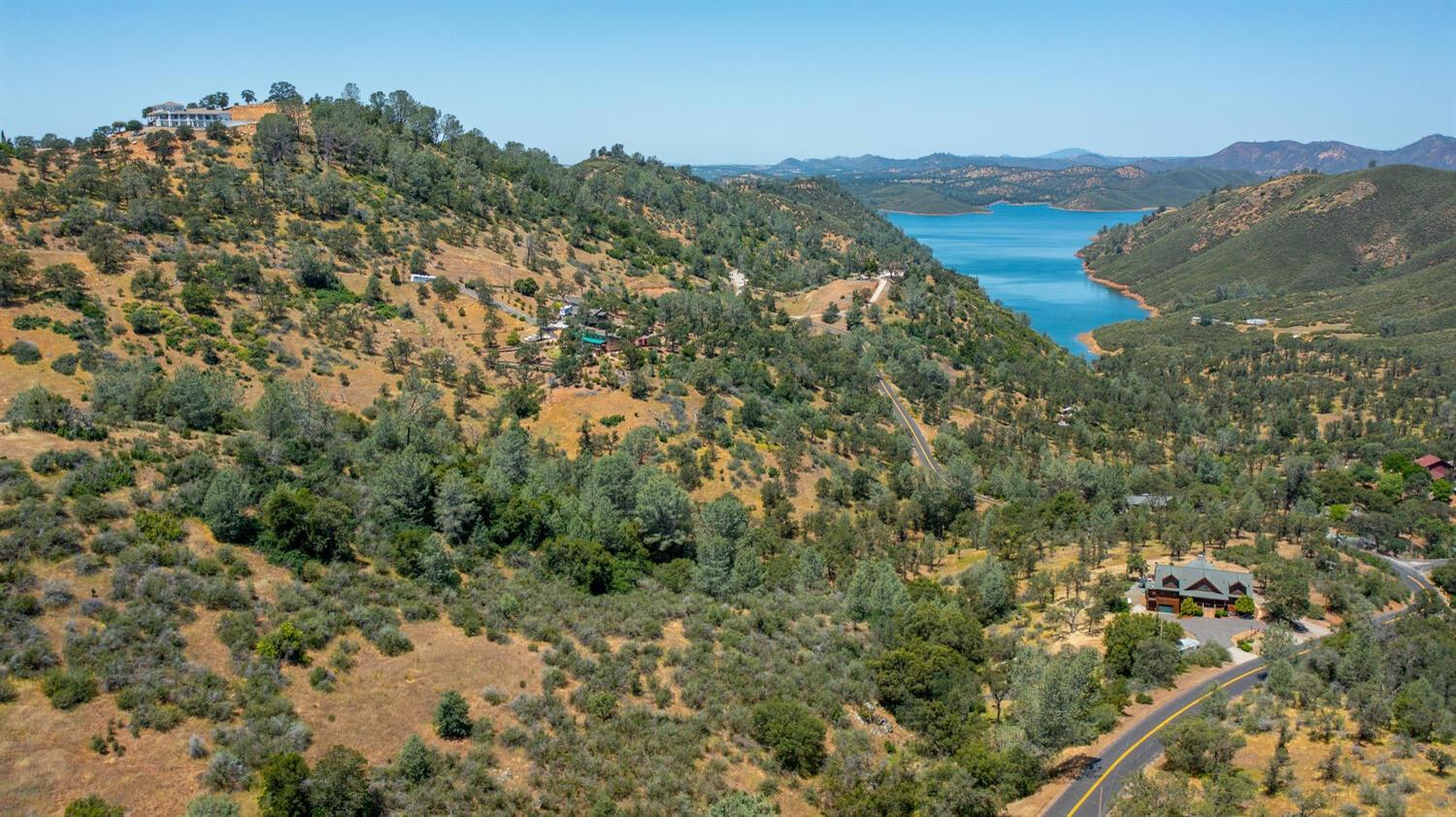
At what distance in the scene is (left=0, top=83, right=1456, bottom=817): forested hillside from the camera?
28750 mm

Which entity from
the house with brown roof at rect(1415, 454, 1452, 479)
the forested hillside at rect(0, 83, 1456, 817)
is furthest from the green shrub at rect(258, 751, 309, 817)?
the house with brown roof at rect(1415, 454, 1452, 479)

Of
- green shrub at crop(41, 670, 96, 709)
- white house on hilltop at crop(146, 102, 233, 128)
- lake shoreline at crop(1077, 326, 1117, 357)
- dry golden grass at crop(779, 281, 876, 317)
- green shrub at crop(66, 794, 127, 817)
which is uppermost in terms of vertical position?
white house on hilltop at crop(146, 102, 233, 128)

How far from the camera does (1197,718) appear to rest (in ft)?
113

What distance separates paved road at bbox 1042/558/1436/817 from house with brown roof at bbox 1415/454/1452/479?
6478cm

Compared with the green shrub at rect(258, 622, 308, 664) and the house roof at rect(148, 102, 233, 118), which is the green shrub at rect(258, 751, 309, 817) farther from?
the house roof at rect(148, 102, 233, 118)

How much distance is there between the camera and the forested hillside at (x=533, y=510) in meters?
28.8

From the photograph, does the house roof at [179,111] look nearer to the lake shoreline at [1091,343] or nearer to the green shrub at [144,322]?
the green shrub at [144,322]

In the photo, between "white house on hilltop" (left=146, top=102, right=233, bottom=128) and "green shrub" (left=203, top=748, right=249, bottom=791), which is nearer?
"green shrub" (left=203, top=748, right=249, bottom=791)

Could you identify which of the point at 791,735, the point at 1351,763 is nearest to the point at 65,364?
the point at 791,735

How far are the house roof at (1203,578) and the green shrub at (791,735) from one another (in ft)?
96.0

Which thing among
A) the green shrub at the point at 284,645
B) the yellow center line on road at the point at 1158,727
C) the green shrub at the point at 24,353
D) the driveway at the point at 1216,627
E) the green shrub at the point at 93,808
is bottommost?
the driveway at the point at 1216,627

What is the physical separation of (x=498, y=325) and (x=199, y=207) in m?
32.3

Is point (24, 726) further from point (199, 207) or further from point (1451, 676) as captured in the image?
point (199, 207)

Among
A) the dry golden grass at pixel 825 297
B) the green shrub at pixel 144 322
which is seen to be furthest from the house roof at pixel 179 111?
the dry golden grass at pixel 825 297
